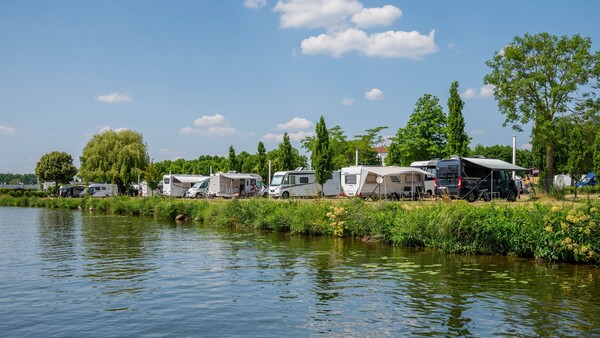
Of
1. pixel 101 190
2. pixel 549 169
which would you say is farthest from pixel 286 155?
pixel 101 190

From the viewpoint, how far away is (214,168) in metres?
83.7

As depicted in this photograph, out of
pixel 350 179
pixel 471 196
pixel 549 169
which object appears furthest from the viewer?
pixel 549 169

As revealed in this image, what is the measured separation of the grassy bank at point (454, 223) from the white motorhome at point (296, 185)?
1100cm

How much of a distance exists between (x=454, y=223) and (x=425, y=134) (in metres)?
33.6

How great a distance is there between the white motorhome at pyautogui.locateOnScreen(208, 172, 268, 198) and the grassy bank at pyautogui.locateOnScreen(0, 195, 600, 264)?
16208mm

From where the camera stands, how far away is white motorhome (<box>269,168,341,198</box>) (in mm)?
39531

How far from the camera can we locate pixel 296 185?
132 feet

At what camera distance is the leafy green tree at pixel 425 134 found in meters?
49.0

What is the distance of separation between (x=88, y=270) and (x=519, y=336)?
1143 centimetres

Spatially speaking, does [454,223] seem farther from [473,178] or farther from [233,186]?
[233,186]

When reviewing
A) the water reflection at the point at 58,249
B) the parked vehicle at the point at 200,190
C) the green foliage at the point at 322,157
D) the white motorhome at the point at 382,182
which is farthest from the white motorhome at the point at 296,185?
the water reflection at the point at 58,249

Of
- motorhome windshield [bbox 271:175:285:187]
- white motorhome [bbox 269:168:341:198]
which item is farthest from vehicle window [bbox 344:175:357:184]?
motorhome windshield [bbox 271:175:285:187]

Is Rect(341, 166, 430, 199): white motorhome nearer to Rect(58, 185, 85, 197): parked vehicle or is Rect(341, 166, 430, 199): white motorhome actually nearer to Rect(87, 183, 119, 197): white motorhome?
Rect(87, 183, 119, 197): white motorhome

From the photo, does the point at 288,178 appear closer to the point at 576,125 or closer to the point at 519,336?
the point at 576,125
